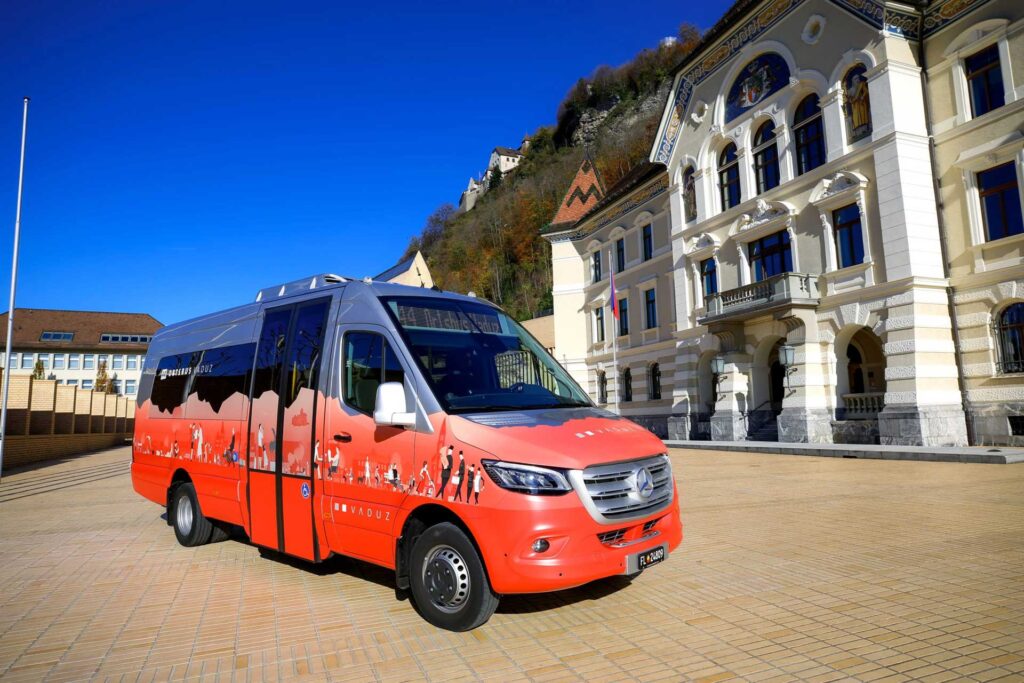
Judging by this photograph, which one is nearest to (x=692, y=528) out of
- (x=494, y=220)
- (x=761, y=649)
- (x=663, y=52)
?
(x=761, y=649)

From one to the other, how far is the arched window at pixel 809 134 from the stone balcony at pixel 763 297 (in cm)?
418

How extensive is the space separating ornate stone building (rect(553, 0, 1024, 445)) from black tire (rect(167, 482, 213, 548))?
1869 cm

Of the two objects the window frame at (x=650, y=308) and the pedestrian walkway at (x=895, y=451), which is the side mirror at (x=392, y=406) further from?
the window frame at (x=650, y=308)

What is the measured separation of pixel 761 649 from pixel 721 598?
3.52 feet

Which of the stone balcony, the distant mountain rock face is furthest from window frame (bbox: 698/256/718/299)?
the distant mountain rock face

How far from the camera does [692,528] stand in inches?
310

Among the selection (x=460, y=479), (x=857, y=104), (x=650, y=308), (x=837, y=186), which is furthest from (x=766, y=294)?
(x=460, y=479)

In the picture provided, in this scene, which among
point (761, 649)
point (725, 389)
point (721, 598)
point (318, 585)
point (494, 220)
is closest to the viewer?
point (761, 649)

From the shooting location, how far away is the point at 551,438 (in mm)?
4414

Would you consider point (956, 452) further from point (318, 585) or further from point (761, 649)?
point (318, 585)

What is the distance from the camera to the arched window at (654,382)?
32594 mm

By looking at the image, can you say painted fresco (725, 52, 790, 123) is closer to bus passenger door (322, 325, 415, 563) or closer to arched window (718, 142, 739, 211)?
arched window (718, 142, 739, 211)

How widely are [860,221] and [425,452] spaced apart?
2054 cm

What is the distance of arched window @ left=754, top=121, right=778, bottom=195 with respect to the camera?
957 inches
